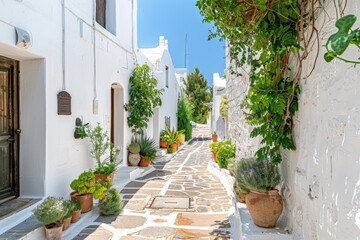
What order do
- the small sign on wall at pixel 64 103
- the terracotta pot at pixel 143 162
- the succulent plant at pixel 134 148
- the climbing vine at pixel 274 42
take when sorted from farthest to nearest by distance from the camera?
the terracotta pot at pixel 143 162 → the succulent plant at pixel 134 148 → the small sign on wall at pixel 64 103 → the climbing vine at pixel 274 42

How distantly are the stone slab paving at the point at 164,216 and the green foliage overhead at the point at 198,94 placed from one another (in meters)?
19.0

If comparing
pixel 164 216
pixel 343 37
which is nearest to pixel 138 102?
pixel 164 216

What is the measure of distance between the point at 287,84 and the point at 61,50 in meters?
3.80

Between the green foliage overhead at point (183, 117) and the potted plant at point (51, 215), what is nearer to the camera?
the potted plant at point (51, 215)

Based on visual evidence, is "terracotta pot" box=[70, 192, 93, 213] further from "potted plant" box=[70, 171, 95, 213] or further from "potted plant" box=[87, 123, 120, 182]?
"potted plant" box=[87, 123, 120, 182]

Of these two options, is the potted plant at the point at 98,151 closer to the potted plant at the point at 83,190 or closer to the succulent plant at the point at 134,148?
the potted plant at the point at 83,190

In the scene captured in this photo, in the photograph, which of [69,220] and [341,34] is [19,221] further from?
[341,34]

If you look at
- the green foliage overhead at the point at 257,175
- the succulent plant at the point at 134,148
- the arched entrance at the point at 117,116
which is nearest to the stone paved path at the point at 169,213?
the succulent plant at the point at 134,148

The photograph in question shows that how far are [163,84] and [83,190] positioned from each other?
979 cm

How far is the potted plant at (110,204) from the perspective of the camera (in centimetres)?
475

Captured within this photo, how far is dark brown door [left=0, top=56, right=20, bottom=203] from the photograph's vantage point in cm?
401

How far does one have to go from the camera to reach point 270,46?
2.71 metres

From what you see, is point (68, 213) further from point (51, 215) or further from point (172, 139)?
point (172, 139)

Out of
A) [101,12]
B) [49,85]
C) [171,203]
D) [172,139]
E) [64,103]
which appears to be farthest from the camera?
[172,139]
